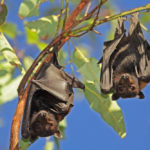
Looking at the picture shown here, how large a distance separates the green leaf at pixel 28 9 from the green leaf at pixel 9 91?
2.87 ft

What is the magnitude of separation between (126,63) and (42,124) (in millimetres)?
1382

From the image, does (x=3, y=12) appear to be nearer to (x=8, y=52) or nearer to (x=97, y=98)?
(x=8, y=52)

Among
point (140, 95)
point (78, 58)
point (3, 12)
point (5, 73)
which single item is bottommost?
point (140, 95)

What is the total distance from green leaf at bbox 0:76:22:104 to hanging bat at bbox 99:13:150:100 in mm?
1226

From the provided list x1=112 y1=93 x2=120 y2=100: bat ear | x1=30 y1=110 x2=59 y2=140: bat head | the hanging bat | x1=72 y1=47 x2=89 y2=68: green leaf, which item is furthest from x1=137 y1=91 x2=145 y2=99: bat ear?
x1=30 y1=110 x2=59 y2=140: bat head

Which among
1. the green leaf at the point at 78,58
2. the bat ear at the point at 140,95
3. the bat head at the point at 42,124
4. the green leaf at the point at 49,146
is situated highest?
the green leaf at the point at 78,58

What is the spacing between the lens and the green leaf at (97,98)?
15.5ft

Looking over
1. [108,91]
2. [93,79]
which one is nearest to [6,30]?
[93,79]

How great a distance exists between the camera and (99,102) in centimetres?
492

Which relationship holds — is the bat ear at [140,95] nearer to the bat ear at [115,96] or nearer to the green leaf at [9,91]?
the bat ear at [115,96]

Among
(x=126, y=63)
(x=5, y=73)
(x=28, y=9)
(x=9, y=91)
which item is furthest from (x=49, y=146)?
(x=28, y=9)

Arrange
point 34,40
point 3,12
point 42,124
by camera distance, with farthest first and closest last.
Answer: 1. point 34,40
2. point 3,12
3. point 42,124

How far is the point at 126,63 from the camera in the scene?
496 cm

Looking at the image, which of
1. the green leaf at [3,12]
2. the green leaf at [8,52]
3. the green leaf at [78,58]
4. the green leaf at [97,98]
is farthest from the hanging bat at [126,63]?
the green leaf at [3,12]
